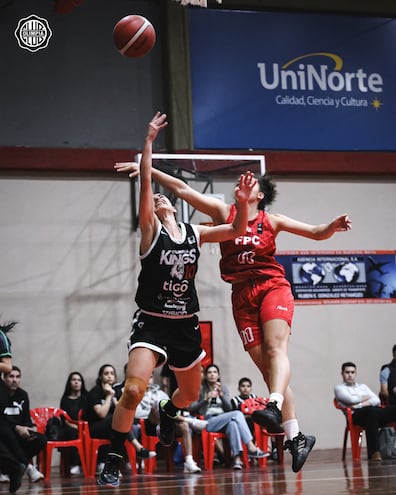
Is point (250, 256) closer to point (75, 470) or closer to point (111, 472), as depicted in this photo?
point (111, 472)

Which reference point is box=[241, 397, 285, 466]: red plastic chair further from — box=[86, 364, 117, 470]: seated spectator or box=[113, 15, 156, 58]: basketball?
box=[113, 15, 156, 58]: basketball

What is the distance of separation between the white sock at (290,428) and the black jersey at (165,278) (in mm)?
1031

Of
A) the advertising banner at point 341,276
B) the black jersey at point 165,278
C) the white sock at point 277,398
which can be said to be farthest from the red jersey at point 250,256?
the advertising banner at point 341,276

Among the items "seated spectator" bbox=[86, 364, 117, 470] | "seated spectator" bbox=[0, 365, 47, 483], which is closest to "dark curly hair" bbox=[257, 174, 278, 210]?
"seated spectator" bbox=[0, 365, 47, 483]

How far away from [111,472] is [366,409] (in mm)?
5818

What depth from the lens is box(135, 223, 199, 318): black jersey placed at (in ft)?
18.5

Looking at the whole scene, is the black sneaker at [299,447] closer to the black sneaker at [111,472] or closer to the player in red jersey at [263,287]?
the player in red jersey at [263,287]

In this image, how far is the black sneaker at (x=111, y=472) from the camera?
5.48 metres

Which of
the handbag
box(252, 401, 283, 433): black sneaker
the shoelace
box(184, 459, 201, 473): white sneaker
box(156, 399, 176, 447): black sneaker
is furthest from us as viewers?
the handbag

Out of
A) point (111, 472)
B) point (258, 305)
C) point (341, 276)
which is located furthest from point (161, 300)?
point (341, 276)

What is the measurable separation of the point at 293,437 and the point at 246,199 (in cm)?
166

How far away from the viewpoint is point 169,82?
43.7 ft

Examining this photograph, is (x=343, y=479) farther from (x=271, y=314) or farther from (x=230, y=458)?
(x=230, y=458)

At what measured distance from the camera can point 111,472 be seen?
552cm
